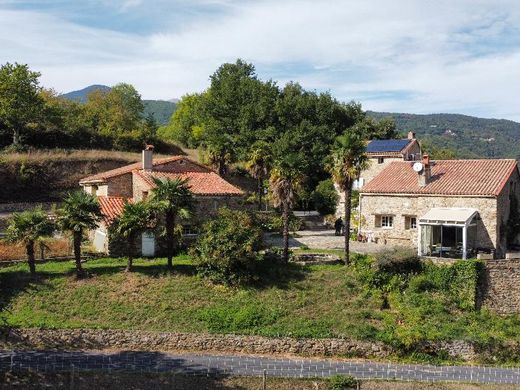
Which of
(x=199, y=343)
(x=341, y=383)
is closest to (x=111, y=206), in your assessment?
(x=199, y=343)

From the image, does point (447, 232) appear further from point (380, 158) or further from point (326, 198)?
point (326, 198)

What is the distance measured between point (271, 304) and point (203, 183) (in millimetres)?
13548

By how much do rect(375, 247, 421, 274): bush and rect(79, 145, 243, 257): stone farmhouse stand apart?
40.6 feet

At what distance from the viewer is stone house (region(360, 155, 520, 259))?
3691cm

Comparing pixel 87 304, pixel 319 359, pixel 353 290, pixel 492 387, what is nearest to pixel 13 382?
pixel 87 304

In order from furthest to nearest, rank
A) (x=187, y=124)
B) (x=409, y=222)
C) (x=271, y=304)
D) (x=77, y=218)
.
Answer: (x=187, y=124) → (x=409, y=222) → (x=77, y=218) → (x=271, y=304)

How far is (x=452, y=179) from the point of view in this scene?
40344 mm

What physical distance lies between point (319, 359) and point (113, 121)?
56.6 metres

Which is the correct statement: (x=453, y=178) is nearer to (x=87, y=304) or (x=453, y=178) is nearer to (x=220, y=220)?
(x=220, y=220)

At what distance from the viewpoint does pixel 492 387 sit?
25984mm

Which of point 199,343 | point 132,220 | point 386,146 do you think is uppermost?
point 386,146

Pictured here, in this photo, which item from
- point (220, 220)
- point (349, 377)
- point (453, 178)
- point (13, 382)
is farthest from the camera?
point (453, 178)

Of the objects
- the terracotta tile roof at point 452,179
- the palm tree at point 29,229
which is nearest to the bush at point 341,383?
the terracotta tile roof at point 452,179

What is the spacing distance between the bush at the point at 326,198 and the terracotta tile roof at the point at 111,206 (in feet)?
72.9
